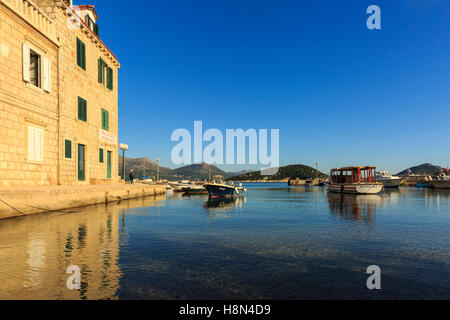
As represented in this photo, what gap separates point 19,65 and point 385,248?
67.6 feet

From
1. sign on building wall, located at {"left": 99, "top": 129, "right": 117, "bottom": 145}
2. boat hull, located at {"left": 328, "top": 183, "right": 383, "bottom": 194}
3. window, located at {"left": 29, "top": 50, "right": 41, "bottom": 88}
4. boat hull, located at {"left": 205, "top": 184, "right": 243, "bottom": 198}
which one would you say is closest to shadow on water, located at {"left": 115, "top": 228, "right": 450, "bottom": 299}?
window, located at {"left": 29, "top": 50, "right": 41, "bottom": 88}

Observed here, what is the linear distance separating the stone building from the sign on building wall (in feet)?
0.32

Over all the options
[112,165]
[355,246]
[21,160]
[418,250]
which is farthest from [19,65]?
[418,250]

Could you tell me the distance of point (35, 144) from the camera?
18484 mm

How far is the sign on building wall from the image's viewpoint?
2874 centimetres

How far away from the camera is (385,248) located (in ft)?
31.2

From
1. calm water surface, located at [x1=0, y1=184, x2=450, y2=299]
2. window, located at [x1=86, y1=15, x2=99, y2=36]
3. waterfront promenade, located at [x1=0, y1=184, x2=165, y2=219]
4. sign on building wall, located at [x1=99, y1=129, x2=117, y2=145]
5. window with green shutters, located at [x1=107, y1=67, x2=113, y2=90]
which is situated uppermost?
window, located at [x1=86, y1=15, x2=99, y2=36]

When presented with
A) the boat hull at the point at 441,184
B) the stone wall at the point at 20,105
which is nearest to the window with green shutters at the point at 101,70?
the stone wall at the point at 20,105

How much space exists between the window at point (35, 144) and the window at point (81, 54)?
803 centimetres

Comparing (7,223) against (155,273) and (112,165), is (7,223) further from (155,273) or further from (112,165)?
(112,165)

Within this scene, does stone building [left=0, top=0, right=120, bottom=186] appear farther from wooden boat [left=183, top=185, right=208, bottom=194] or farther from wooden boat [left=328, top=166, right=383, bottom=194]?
wooden boat [left=328, top=166, right=383, bottom=194]

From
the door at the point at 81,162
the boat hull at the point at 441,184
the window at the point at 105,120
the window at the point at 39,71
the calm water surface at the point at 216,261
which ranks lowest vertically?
the boat hull at the point at 441,184

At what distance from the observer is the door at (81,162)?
2430 cm

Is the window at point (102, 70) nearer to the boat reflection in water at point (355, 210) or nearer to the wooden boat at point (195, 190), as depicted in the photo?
the boat reflection in water at point (355, 210)
